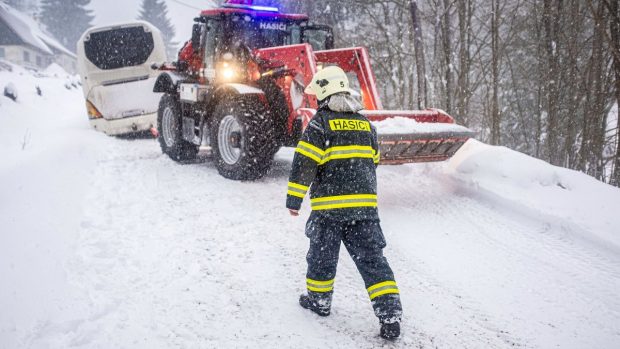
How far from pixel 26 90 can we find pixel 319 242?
18064mm

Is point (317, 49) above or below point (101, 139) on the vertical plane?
above

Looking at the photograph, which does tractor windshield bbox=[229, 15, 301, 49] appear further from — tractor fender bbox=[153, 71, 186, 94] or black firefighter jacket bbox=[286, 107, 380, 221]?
black firefighter jacket bbox=[286, 107, 380, 221]

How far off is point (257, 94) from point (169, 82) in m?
2.82

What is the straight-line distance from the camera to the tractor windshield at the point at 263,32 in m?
6.82

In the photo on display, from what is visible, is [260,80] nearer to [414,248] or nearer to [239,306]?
[414,248]

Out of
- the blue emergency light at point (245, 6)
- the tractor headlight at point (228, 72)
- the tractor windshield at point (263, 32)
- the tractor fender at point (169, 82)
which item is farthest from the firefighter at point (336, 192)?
the tractor fender at point (169, 82)

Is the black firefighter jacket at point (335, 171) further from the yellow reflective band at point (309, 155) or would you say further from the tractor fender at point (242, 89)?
the tractor fender at point (242, 89)

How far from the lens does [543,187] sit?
5.29m

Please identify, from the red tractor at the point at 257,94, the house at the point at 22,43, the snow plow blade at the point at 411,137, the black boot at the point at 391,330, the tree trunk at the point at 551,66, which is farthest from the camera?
the house at the point at 22,43

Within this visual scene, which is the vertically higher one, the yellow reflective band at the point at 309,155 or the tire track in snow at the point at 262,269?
the yellow reflective band at the point at 309,155

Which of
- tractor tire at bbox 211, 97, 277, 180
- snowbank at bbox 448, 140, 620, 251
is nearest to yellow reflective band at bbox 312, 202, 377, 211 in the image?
snowbank at bbox 448, 140, 620, 251

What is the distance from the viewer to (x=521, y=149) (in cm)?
1573

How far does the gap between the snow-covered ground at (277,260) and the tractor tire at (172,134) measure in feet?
4.32

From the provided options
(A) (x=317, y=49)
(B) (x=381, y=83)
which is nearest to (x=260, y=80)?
(A) (x=317, y=49)
